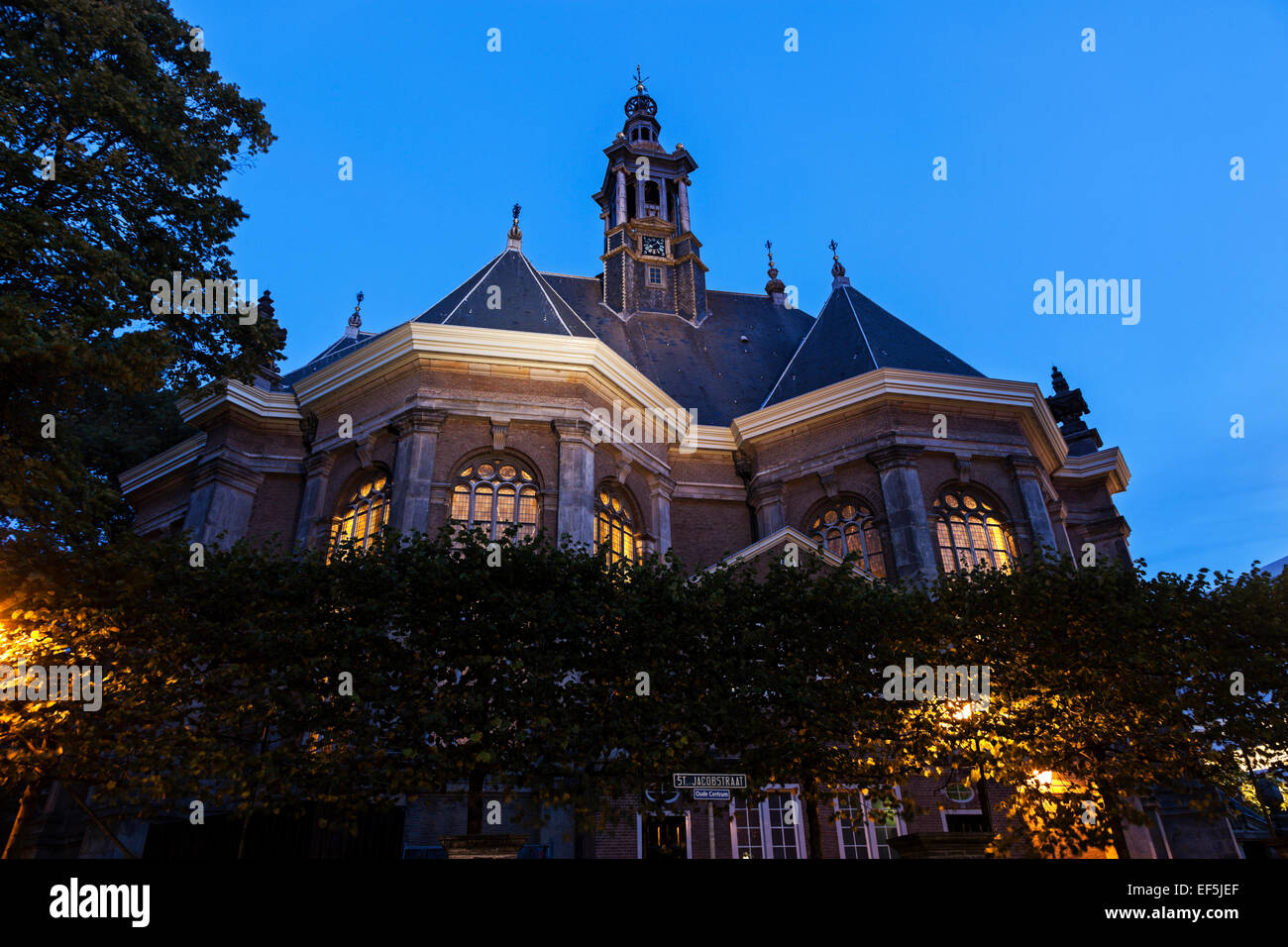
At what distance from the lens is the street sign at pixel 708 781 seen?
12031 millimetres

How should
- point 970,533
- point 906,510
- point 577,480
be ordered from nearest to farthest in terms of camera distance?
point 577,480, point 906,510, point 970,533

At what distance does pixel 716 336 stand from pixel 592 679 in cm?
2284

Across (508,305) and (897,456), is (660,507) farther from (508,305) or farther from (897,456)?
(508,305)

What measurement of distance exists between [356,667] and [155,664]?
3258 millimetres

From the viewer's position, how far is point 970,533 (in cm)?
2352

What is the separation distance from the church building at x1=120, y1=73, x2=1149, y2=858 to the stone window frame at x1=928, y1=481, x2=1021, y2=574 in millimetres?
67

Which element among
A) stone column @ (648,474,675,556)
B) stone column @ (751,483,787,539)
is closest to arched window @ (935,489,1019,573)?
stone column @ (751,483,787,539)

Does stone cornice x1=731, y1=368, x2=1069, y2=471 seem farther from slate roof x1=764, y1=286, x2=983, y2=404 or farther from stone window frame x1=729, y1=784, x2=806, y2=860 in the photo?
stone window frame x1=729, y1=784, x2=806, y2=860

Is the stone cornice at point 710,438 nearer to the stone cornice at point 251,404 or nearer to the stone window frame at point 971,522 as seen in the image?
the stone window frame at point 971,522

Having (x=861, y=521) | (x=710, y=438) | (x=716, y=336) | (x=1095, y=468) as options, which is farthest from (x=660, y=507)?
(x=1095, y=468)

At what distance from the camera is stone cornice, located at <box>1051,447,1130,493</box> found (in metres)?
29.0

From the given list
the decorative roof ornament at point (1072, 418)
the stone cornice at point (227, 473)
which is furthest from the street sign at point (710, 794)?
the decorative roof ornament at point (1072, 418)
